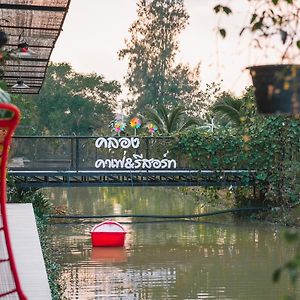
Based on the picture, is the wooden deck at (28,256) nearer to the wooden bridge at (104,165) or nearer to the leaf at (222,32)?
the leaf at (222,32)

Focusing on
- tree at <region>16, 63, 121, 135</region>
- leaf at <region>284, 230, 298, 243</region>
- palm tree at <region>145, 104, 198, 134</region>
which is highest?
tree at <region>16, 63, 121, 135</region>

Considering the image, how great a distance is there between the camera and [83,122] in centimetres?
4841

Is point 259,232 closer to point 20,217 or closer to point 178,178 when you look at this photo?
point 178,178

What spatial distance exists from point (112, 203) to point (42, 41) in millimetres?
14071

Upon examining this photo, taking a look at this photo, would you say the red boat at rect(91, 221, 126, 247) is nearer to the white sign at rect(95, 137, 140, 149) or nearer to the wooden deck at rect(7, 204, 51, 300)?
the white sign at rect(95, 137, 140, 149)

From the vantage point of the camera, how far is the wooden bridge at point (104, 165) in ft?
57.0

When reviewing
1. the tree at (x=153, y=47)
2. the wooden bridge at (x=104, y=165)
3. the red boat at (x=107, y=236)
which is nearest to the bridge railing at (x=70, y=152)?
the wooden bridge at (x=104, y=165)

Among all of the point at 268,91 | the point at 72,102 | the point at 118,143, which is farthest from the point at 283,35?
the point at 72,102

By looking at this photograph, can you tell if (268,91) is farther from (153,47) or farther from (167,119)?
(153,47)

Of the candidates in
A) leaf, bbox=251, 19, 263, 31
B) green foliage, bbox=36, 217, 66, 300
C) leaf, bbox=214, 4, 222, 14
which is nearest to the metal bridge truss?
green foliage, bbox=36, 217, 66, 300

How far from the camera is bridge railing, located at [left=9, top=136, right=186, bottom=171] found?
17188 mm

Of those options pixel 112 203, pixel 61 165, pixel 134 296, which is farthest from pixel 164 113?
pixel 134 296

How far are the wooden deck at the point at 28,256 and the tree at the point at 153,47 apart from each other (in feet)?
111

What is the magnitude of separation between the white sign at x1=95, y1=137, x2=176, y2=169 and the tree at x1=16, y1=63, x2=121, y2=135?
27.6 m
